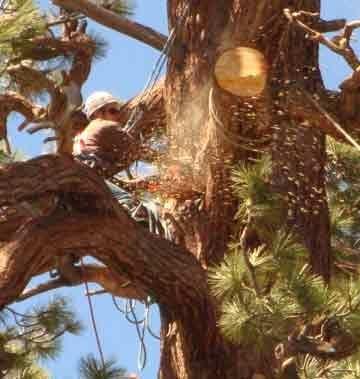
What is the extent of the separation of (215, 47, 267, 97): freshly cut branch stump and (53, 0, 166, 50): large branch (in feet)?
1.14

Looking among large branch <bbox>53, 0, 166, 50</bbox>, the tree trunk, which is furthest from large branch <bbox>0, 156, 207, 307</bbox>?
large branch <bbox>53, 0, 166, 50</bbox>

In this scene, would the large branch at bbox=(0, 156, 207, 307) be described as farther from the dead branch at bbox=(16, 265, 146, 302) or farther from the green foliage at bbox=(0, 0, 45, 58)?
the dead branch at bbox=(16, 265, 146, 302)

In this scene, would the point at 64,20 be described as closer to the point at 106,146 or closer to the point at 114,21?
the point at 114,21

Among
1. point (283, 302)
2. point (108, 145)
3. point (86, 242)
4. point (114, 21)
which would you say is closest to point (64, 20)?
point (114, 21)

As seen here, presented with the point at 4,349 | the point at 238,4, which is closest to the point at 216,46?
the point at 238,4

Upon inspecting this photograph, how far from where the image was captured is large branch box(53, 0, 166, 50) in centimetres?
429

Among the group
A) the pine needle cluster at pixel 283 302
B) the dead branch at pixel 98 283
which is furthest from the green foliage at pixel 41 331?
the pine needle cluster at pixel 283 302

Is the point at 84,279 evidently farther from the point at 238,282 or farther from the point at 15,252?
the point at 238,282

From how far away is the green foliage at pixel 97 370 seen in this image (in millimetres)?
3789

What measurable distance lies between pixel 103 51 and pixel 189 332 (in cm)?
100

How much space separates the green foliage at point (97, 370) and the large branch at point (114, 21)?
3.21 feet

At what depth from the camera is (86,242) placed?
374cm

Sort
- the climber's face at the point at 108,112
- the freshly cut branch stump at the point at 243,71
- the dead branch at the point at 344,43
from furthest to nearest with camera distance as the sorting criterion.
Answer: the climber's face at the point at 108,112 → the freshly cut branch stump at the point at 243,71 → the dead branch at the point at 344,43

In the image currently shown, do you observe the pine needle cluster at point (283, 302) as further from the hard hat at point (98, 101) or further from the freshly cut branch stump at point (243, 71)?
the hard hat at point (98, 101)
